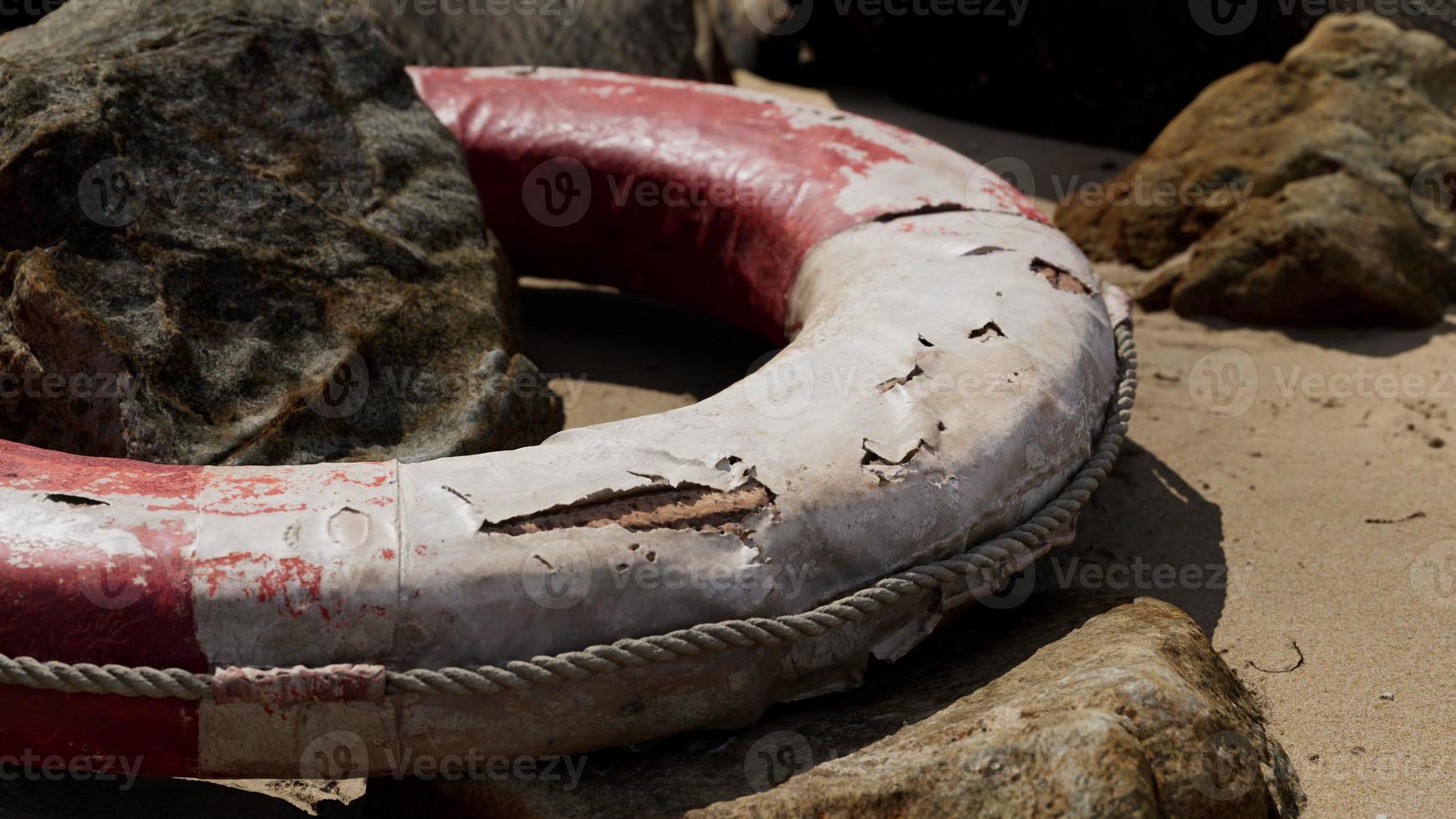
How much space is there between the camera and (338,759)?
5.66ft

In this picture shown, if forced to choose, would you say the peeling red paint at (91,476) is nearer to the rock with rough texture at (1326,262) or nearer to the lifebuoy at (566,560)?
the lifebuoy at (566,560)

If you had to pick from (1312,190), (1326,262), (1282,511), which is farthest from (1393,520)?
(1312,190)

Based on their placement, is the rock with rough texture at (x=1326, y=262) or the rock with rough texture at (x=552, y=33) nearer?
the rock with rough texture at (x=1326, y=262)

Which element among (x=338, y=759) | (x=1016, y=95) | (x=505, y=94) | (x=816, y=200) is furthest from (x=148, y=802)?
(x=1016, y=95)

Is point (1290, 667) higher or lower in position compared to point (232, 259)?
lower

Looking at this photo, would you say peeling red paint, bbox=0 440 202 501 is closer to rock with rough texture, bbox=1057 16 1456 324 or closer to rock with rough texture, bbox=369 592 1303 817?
rock with rough texture, bbox=369 592 1303 817

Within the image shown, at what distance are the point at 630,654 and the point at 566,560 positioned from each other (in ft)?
0.45

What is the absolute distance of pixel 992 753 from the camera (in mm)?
1682

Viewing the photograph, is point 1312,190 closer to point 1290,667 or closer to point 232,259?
point 1290,667

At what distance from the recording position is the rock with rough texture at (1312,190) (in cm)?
341

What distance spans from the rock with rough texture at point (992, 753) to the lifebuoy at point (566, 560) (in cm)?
6

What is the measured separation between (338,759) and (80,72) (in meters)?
1.40

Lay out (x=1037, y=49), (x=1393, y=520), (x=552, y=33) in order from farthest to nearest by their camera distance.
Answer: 1. (x=1037, y=49)
2. (x=552, y=33)
3. (x=1393, y=520)

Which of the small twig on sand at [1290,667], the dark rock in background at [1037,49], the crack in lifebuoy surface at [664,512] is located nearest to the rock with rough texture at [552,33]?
the dark rock in background at [1037,49]
